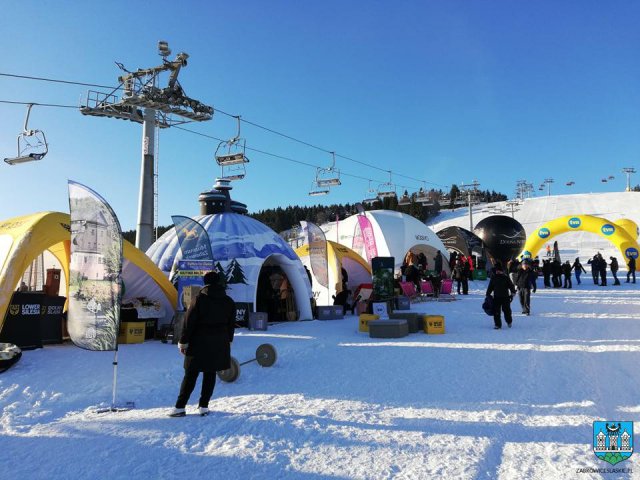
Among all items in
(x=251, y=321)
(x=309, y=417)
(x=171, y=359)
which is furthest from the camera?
(x=251, y=321)

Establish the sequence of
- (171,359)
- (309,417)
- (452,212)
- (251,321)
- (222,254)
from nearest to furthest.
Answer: (309,417) → (171,359) → (251,321) → (222,254) → (452,212)

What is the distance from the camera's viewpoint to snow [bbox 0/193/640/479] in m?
3.59

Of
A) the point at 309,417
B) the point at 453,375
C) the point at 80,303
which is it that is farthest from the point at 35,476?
the point at 453,375

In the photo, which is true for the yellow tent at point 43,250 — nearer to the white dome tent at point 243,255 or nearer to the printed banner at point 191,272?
the printed banner at point 191,272

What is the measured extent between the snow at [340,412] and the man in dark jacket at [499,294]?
4.51 feet

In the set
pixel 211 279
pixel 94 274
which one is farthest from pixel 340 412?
pixel 94 274

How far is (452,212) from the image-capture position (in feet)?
305

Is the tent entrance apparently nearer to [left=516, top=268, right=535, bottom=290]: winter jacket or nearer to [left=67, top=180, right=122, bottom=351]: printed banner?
[left=516, top=268, right=535, bottom=290]: winter jacket

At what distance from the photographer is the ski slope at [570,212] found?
181 ft

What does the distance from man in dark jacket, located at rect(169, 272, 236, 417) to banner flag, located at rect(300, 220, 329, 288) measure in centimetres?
1022

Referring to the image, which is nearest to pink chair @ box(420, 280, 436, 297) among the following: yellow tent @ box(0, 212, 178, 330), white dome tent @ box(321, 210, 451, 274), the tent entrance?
white dome tent @ box(321, 210, 451, 274)

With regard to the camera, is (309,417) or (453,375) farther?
(453,375)

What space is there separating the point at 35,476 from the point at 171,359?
429 cm

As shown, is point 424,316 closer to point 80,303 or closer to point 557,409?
point 557,409
